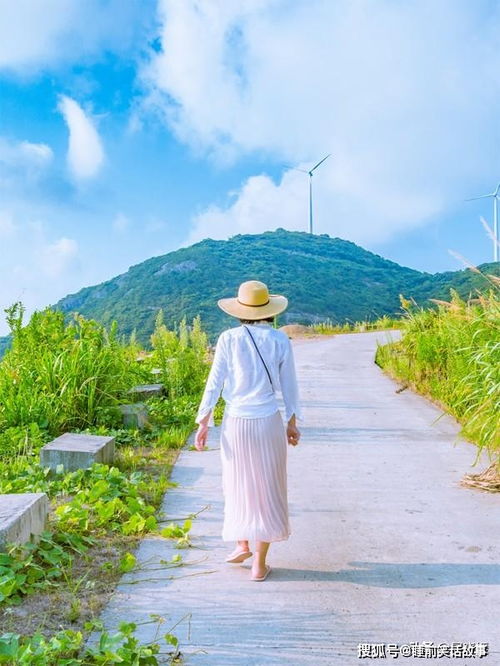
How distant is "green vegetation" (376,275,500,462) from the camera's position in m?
6.17

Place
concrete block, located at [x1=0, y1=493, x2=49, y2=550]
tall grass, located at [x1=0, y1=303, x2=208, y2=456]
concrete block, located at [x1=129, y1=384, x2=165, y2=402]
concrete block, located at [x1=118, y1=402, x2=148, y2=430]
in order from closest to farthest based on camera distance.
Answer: concrete block, located at [x1=0, y1=493, x2=49, y2=550], tall grass, located at [x1=0, y1=303, x2=208, y2=456], concrete block, located at [x1=118, y1=402, x2=148, y2=430], concrete block, located at [x1=129, y1=384, x2=165, y2=402]

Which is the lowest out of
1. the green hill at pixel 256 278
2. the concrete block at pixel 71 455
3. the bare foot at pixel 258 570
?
the bare foot at pixel 258 570

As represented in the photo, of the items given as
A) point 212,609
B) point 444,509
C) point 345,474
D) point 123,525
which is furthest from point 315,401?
point 212,609

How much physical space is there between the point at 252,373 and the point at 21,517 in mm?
1590

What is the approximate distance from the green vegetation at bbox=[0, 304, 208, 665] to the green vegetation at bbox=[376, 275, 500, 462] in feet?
9.34

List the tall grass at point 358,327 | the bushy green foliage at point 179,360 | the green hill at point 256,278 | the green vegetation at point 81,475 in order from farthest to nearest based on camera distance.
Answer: the green hill at point 256,278
the tall grass at point 358,327
the bushy green foliage at point 179,360
the green vegetation at point 81,475

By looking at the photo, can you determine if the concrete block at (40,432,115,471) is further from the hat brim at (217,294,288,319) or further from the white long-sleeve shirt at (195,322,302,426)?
the hat brim at (217,294,288,319)

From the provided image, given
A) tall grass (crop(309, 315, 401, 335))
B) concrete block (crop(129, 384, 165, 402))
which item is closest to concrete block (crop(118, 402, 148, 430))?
concrete block (crop(129, 384, 165, 402))

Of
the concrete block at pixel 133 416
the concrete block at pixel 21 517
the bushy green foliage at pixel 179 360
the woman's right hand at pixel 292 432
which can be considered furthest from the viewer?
Answer: the bushy green foliage at pixel 179 360

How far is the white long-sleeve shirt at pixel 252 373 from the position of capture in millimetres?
4227

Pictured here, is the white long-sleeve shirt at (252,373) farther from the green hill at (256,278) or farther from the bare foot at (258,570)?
the green hill at (256,278)

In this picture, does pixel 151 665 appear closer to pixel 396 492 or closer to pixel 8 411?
pixel 396 492

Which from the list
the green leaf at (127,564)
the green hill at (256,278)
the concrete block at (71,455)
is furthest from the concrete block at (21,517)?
the green hill at (256,278)

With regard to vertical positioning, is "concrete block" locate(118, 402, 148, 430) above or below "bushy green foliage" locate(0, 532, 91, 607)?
above
